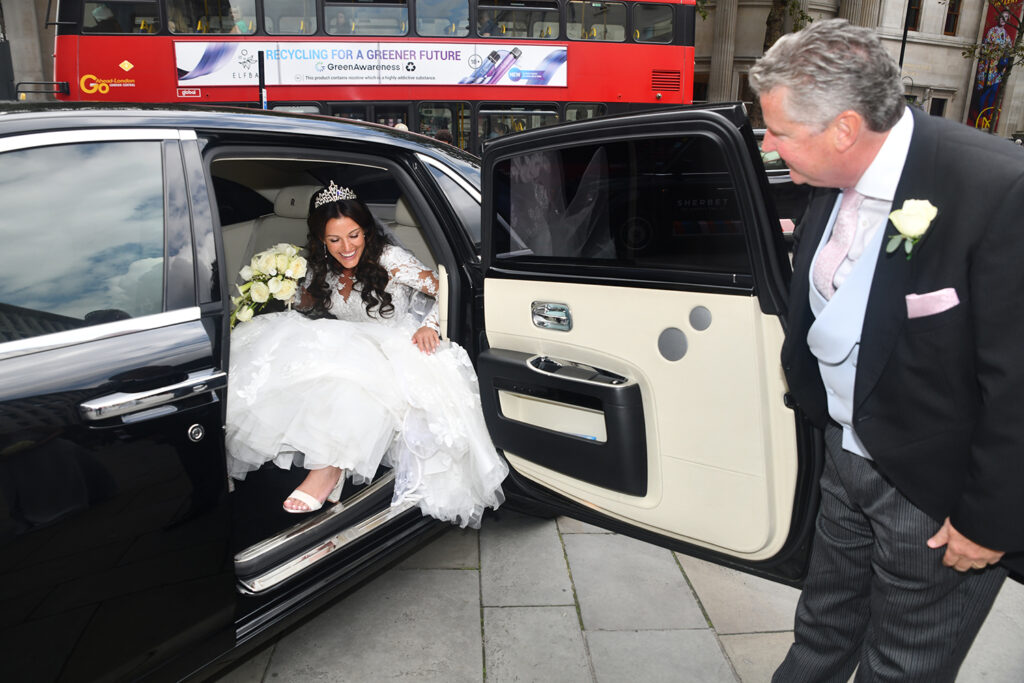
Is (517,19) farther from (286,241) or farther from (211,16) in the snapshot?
(286,241)

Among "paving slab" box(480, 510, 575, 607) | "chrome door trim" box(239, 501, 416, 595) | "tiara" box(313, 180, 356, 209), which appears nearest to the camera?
"chrome door trim" box(239, 501, 416, 595)

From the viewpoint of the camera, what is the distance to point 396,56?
870 centimetres

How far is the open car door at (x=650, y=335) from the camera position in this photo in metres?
1.66

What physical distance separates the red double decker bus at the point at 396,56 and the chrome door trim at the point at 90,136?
6.20 metres

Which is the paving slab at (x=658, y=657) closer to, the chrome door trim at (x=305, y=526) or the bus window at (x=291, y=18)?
the chrome door trim at (x=305, y=526)

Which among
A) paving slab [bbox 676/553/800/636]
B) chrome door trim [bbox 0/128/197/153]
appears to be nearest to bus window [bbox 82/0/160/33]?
chrome door trim [bbox 0/128/197/153]

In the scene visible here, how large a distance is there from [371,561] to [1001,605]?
2.30 metres

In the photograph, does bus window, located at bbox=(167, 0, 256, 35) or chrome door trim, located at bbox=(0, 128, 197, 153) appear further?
bus window, located at bbox=(167, 0, 256, 35)

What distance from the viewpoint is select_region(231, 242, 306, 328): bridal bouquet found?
2715mm

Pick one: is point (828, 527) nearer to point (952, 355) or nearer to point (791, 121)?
point (952, 355)

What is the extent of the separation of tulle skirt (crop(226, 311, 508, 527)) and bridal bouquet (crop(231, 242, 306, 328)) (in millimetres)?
193

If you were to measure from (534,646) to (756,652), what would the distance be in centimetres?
73

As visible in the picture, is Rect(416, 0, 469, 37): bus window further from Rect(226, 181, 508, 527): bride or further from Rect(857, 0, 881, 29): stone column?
Rect(857, 0, 881, 29): stone column

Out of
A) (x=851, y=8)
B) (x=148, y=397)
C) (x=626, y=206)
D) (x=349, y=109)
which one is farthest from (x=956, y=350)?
(x=851, y=8)
